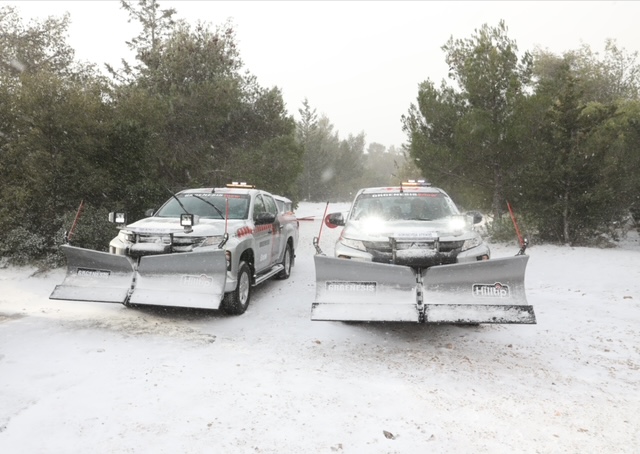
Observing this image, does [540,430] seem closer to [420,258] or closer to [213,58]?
[420,258]

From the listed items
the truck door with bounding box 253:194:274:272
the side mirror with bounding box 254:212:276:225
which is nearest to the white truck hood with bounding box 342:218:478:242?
the side mirror with bounding box 254:212:276:225

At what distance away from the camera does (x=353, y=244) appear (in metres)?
6.39

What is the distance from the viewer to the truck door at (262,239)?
319 inches

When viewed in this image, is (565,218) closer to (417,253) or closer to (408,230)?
(408,230)

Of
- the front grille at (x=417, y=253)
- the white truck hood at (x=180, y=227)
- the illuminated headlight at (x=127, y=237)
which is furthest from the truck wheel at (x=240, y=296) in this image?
the front grille at (x=417, y=253)

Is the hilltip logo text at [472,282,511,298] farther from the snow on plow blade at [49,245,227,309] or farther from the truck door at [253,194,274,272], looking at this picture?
the truck door at [253,194,274,272]

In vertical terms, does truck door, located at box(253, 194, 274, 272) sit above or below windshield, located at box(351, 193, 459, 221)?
below

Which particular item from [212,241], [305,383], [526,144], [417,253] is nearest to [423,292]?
[417,253]

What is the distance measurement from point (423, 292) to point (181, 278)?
3.25 meters

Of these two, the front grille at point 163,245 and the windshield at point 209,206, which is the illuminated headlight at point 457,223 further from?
the front grille at point 163,245

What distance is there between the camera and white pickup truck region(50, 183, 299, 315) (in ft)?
21.2

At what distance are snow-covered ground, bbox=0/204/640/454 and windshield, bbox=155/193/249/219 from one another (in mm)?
1713

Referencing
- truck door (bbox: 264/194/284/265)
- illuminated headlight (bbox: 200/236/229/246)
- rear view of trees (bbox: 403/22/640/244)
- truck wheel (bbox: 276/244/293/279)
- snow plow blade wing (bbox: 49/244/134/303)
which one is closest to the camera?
snow plow blade wing (bbox: 49/244/134/303)

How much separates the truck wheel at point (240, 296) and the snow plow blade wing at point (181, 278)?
54cm
